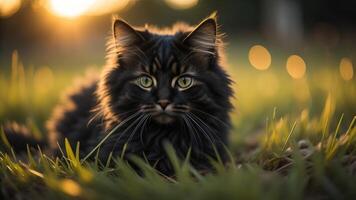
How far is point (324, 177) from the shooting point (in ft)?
6.15

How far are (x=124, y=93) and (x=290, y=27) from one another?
19.6 meters

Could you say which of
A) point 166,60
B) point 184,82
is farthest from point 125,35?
point 184,82

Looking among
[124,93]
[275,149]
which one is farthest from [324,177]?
[124,93]

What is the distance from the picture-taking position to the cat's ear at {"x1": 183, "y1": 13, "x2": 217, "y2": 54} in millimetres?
2770

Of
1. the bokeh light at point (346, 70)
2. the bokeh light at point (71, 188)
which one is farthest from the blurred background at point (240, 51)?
the bokeh light at point (71, 188)

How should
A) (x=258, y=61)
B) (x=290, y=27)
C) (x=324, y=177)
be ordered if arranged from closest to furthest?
(x=324, y=177)
(x=258, y=61)
(x=290, y=27)

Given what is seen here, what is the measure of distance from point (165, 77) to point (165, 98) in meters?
0.19

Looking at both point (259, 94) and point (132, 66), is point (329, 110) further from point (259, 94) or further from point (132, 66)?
point (259, 94)

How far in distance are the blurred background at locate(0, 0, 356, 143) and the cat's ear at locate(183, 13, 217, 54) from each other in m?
0.66

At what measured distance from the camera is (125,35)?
9.39 ft

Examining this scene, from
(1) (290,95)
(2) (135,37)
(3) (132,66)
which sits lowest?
(1) (290,95)

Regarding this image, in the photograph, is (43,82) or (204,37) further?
(43,82)

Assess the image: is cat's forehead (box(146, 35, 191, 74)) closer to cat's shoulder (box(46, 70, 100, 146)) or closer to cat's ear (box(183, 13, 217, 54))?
cat's ear (box(183, 13, 217, 54))

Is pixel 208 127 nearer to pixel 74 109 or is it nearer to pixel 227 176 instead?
pixel 227 176
